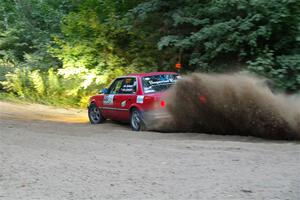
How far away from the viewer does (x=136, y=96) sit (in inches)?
474

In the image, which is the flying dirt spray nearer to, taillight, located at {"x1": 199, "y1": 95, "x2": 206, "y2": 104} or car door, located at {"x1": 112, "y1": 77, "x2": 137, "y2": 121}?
taillight, located at {"x1": 199, "y1": 95, "x2": 206, "y2": 104}

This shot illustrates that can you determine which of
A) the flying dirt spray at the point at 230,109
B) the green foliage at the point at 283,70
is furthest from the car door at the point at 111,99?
the green foliage at the point at 283,70

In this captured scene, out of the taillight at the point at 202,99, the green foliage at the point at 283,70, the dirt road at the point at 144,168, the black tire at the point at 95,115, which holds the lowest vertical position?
the dirt road at the point at 144,168

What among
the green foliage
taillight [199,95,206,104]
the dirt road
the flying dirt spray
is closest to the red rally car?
the flying dirt spray

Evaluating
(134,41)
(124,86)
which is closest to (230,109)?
(124,86)

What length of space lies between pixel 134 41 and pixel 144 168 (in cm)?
1246

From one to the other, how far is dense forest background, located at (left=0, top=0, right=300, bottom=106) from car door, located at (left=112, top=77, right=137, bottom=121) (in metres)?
1.99

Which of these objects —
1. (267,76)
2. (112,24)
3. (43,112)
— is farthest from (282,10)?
(43,112)

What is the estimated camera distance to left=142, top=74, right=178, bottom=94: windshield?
1198 centimetres

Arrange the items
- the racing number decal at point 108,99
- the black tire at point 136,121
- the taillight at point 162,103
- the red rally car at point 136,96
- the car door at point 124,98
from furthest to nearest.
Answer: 1. the racing number decal at point 108,99
2. the car door at point 124,98
3. the black tire at point 136,121
4. the red rally car at point 136,96
5. the taillight at point 162,103

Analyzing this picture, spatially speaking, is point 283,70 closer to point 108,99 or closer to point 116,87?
point 116,87

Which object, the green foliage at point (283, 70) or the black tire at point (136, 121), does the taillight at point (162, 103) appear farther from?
the green foliage at point (283, 70)

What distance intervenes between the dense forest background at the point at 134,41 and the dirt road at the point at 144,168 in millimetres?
3289

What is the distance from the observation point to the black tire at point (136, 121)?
38.9ft
